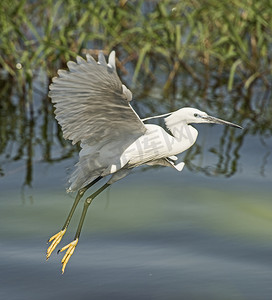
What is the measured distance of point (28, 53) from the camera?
866cm

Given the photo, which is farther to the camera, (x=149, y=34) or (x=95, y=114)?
(x=149, y=34)

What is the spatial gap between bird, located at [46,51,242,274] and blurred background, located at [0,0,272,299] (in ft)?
2.21

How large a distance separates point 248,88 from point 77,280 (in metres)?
5.33

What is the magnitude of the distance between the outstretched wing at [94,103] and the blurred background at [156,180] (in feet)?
3.65

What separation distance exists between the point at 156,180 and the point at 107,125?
2837 mm

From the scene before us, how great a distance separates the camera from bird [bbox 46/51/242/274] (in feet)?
13.7

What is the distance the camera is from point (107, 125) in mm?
4633

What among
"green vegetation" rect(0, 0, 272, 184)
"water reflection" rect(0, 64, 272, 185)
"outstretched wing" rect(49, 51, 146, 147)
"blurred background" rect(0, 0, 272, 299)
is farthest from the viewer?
"green vegetation" rect(0, 0, 272, 184)

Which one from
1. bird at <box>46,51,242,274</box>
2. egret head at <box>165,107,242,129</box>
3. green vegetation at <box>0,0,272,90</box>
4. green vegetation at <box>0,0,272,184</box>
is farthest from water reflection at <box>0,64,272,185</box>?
egret head at <box>165,107,242,129</box>

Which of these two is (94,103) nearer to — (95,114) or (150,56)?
(95,114)

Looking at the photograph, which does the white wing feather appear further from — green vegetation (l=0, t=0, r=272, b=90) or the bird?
green vegetation (l=0, t=0, r=272, b=90)

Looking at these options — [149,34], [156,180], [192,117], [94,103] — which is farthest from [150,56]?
[94,103]

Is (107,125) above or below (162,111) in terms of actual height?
above

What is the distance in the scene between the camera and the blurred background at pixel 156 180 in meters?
5.34
